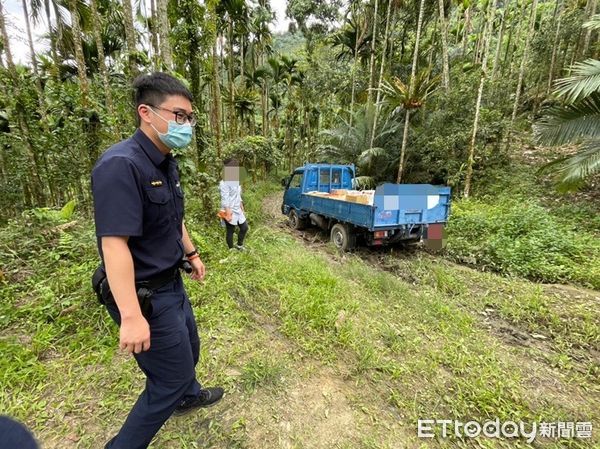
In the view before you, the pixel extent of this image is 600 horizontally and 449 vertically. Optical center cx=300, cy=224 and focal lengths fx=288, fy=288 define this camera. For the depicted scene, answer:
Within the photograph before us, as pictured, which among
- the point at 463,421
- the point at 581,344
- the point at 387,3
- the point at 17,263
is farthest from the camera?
the point at 387,3

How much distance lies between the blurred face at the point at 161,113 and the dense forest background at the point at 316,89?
3270 millimetres

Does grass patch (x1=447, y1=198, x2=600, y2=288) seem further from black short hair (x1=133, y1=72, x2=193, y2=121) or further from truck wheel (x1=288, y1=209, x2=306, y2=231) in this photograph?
black short hair (x1=133, y1=72, x2=193, y2=121)

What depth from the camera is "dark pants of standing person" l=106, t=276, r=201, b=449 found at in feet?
4.59

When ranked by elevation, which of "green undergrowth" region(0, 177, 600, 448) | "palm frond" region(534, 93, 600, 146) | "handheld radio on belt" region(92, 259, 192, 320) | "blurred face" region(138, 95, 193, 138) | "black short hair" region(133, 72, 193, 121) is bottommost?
"green undergrowth" region(0, 177, 600, 448)

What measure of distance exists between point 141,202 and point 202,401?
156 cm

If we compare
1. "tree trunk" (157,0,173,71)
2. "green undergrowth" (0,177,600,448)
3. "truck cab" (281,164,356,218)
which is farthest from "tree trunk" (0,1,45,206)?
"truck cab" (281,164,356,218)

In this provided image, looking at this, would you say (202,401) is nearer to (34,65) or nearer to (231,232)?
(231,232)

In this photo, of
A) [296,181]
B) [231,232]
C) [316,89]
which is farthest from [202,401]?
[316,89]

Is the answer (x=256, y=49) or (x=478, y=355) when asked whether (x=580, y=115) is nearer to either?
(x=478, y=355)

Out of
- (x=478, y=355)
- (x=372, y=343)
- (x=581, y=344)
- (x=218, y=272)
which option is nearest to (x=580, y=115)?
(x=581, y=344)

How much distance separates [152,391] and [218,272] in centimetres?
273

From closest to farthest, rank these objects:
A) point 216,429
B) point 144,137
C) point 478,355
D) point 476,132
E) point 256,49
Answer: point 144,137
point 216,429
point 478,355
point 476,132
point 256,49

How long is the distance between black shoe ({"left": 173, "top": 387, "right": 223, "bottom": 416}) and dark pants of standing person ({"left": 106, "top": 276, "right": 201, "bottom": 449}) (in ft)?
1.66

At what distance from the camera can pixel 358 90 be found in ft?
45.3
